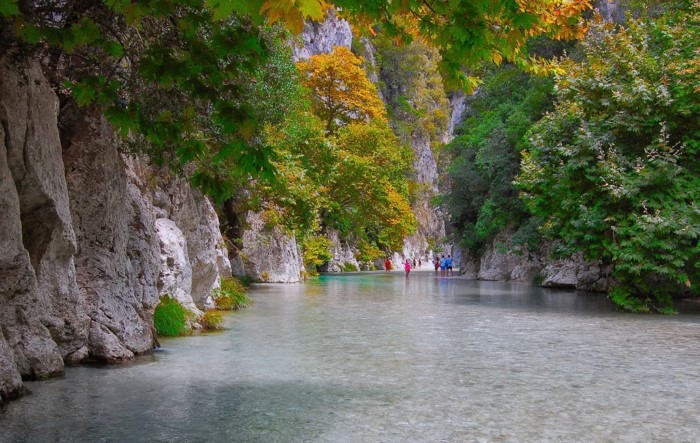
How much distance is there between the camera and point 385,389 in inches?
256

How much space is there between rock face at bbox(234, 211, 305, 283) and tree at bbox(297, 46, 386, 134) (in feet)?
44.3

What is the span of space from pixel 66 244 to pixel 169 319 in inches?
148

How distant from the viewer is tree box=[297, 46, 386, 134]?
39.7 m

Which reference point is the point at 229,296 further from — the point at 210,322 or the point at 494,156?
the point at 494,156

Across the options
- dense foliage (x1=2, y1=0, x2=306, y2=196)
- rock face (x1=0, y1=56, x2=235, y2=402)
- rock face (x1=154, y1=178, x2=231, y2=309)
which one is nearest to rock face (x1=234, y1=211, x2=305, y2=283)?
rock face (x1=154, y1=178, x2=231, y2=309)

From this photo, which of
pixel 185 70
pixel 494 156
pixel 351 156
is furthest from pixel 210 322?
pixel 351 156

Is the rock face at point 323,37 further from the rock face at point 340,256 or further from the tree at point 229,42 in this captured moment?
the tree at point 229,42

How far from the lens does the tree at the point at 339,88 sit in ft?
130

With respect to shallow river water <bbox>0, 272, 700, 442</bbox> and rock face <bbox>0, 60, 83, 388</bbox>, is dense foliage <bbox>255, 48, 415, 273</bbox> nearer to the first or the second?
shallow river water <bbox>0, 272, 700, 442</bbox>

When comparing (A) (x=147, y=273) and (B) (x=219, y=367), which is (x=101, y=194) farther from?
(B) (x=219, y=367)

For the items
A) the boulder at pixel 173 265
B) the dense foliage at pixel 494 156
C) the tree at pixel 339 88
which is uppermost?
the tree at pixel 339 88

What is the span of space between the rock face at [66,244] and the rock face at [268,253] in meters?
15.5

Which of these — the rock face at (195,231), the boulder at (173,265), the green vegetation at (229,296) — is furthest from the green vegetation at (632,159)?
the boulder at (173,265)

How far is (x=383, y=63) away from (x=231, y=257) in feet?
143
